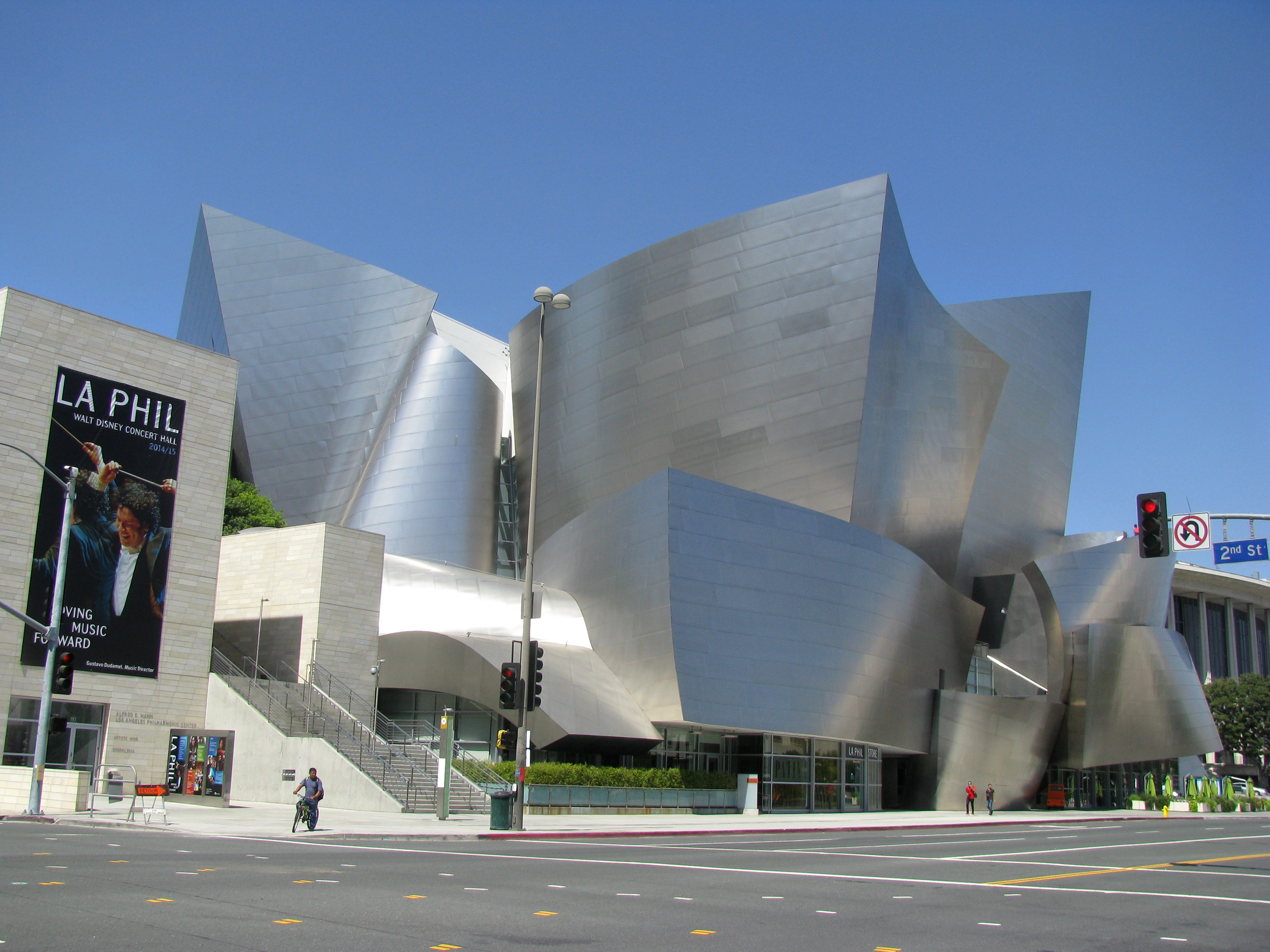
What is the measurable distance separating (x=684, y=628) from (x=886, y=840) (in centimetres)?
1162

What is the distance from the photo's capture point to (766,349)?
44.7m

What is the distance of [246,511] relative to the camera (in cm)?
4928

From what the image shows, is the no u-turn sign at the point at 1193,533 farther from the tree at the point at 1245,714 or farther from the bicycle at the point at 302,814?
the tree at the point at 1245,714

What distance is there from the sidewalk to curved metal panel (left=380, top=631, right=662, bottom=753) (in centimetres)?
318

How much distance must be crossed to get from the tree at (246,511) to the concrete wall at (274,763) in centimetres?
1510

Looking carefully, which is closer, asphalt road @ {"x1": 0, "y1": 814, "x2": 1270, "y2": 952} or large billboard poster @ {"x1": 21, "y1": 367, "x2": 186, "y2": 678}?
asphalt road @ {"x1": 0, "y1": 814, "x2": 1270, "y2": 952}

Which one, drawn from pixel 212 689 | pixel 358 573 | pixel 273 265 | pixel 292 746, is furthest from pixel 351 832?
pixel 273 265

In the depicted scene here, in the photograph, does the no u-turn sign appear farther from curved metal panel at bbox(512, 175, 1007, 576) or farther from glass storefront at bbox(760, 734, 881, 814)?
curved metal panel at bbox(512, 175, 1007, 576)

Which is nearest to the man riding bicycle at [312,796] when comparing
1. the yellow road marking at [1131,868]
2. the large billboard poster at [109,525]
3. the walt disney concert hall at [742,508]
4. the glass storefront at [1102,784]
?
the yellow road marking at [1131,868]

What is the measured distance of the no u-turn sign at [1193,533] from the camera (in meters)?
18.0

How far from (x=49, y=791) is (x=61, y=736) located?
225 inches

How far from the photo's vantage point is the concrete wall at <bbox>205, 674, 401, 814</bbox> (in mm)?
29781

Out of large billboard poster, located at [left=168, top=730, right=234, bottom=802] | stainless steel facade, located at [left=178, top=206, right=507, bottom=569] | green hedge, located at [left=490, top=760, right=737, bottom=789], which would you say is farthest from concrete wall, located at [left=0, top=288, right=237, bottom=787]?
stainless steel facade, located at [left=178, top=206, right=507, bottom=569]

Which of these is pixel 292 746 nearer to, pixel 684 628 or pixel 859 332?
pixel 684 628
